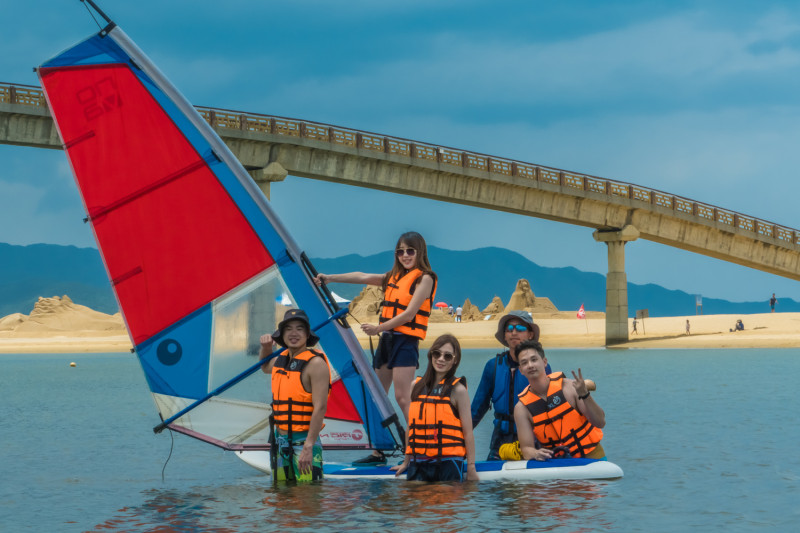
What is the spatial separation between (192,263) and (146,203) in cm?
63

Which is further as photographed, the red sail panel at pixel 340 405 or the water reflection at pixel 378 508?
the red sail panel at pixel 340 405

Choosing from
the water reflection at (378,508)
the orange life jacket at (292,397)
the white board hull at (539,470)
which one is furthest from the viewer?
the white board hull at (539,470)

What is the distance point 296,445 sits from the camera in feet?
26.3

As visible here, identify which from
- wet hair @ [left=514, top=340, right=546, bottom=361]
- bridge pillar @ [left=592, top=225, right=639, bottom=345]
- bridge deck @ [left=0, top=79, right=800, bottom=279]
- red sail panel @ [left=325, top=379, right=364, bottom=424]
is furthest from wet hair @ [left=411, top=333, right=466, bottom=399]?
bridge pillar @ [left=592, top=225, right=639, bottom=345]

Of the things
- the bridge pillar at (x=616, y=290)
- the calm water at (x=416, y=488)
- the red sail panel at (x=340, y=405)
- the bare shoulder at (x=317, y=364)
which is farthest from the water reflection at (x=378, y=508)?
the bridge pillar at (x=616, y=290)

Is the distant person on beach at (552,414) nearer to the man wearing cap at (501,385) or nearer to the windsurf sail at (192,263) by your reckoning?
the man wearing cap at (501,385)

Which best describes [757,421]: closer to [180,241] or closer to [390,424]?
[390,424]

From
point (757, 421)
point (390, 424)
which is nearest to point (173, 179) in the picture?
point (390, 424)

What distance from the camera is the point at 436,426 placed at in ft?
25.3

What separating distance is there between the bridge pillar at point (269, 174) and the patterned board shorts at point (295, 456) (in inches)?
1242

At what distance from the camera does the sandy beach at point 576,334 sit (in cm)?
4619

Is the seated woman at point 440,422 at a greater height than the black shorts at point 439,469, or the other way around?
the seated woman at point 440,422

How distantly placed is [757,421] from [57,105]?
439 inches

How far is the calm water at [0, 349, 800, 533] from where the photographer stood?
24.8 feet
